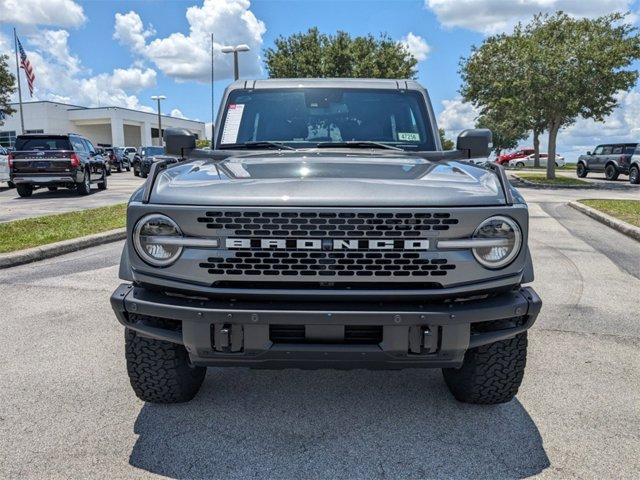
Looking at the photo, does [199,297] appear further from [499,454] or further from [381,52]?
[381,52]

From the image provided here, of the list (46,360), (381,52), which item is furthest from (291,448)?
(381,52)

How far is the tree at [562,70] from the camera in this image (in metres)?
22.1

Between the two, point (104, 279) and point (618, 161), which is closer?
point (104, 279)

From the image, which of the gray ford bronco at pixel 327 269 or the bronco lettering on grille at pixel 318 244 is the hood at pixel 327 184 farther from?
the bronco lettering on grille at pixel 318 244

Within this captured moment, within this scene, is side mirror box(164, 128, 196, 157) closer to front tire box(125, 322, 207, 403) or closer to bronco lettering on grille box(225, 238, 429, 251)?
front tire box(125, 322, 207, 403)

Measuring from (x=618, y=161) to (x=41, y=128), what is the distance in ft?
170

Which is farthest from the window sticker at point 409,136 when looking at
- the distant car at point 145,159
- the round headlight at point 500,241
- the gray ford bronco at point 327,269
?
the distant car at point 145,159

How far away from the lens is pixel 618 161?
88.8 ft

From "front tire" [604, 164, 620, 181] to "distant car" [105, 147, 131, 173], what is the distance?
2860cm

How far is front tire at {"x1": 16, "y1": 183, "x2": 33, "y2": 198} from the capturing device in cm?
1650

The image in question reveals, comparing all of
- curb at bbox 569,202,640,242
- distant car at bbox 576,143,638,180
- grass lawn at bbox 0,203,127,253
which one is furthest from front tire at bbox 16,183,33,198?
distant car at bbox 576,143,638,180

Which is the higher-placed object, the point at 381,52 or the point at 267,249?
the point at 381,52

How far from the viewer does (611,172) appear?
2762cm

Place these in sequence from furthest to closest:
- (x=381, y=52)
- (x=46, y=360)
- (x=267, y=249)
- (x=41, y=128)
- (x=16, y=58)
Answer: (x=41, y=128), (x=16, y=58), (x=381, y=52), (x=46, y=360), (x=267, y=249)
